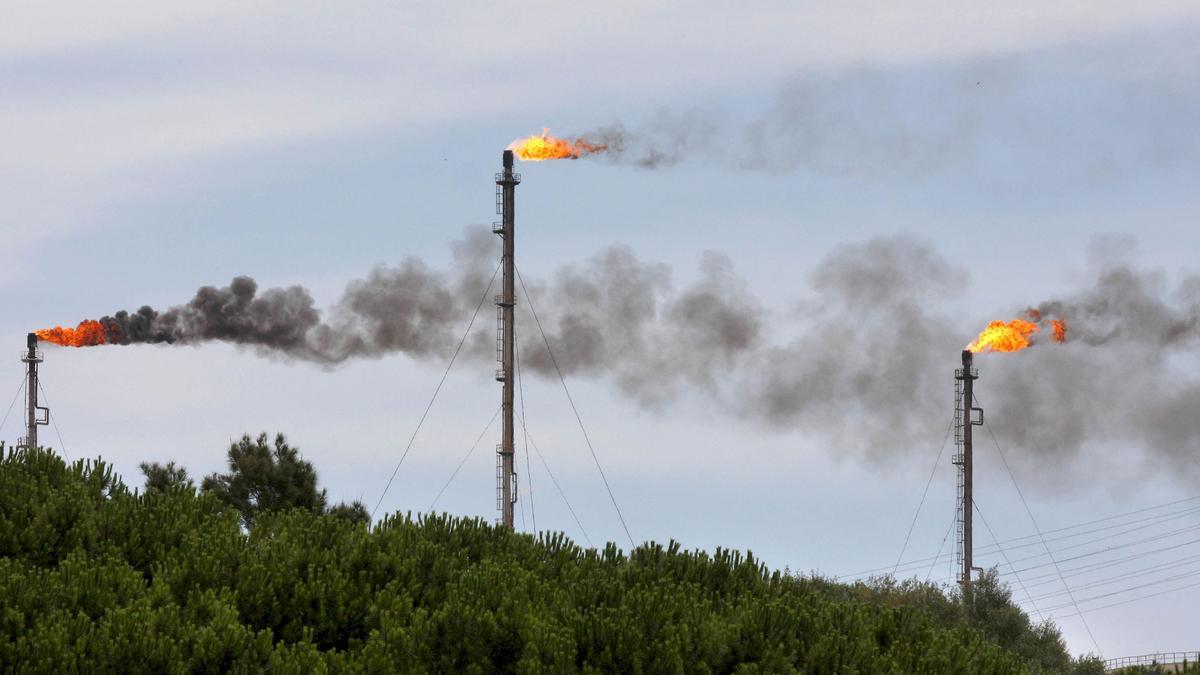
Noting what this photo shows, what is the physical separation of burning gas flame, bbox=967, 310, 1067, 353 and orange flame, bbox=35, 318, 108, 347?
41894 millimetres

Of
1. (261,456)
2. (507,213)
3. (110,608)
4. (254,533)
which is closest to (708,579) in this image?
(254,533)

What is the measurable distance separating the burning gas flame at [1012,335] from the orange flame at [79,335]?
137 ft

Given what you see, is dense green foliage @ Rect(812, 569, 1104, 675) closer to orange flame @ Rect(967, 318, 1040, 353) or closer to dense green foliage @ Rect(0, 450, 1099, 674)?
orange flame @ Rect(967, 318, 1040, 353)

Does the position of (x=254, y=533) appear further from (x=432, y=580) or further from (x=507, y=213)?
(x=507, y=213)

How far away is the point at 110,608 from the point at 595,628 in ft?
20.6

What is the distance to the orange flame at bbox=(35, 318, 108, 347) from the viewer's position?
74.4 m

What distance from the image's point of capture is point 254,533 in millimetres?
23578

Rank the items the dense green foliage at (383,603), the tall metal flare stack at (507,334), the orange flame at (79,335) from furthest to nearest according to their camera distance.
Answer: the orange flame at (79,335), the tall metal flare stack at (507,334), the dense green foliage at (383,603)

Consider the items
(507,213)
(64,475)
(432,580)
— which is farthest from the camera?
(507,213)

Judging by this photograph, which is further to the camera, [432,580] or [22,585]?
[432,580]

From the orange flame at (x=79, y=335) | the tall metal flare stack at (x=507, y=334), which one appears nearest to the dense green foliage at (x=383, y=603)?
the tall metal flare stack at (x=507, y=334)

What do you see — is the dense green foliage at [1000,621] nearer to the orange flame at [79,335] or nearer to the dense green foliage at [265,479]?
the dense green foliage at [265,479]

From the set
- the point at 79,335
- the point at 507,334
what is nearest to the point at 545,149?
the point at 507,334

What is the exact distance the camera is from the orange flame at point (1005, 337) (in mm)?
62250
